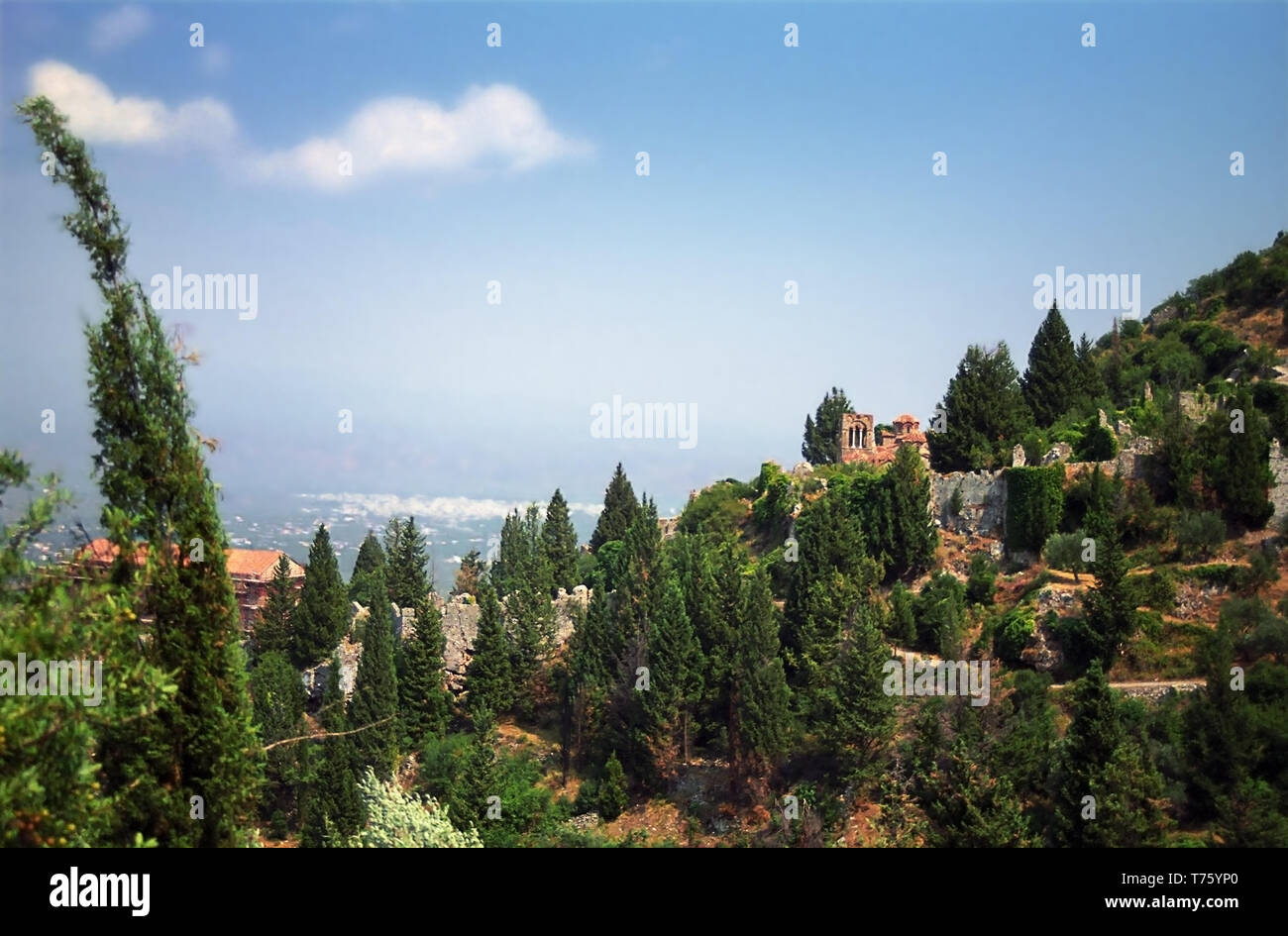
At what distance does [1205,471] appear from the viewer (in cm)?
3566

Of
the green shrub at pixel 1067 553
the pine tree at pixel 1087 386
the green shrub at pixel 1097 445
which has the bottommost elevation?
the green shrub at pixel 1067 553

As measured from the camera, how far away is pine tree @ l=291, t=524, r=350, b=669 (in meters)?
43.4

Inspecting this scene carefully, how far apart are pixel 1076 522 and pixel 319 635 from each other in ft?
93.7

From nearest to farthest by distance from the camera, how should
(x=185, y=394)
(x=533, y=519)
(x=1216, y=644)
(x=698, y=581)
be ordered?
1. (x=185, y=394)
2. (x=1216, y=644)
3. (x=698, y=581)
4. (x=533, y=519)

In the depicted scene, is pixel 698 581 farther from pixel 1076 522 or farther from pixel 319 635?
pixel 319 635

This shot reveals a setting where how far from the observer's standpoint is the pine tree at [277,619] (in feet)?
142

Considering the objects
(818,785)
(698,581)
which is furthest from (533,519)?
(818,785)

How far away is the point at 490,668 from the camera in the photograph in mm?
38969

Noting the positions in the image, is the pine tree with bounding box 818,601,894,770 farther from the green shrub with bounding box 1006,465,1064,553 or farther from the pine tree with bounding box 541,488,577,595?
the pine tree with bounding box 541,488,577,595

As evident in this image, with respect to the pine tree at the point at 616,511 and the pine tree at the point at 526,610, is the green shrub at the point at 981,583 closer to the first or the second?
the pine tree at the point at 526,610

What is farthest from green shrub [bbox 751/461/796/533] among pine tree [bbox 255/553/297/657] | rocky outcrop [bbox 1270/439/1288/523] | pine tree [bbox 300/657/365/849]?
pine tree [bbox 300/657/365/849]

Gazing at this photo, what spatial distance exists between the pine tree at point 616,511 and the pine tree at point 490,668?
17381 mm

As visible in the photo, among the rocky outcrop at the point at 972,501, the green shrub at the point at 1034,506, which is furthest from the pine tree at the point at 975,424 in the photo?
the green shrub at the point at 1034,506

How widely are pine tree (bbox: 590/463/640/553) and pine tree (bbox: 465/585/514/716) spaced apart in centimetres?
1738
